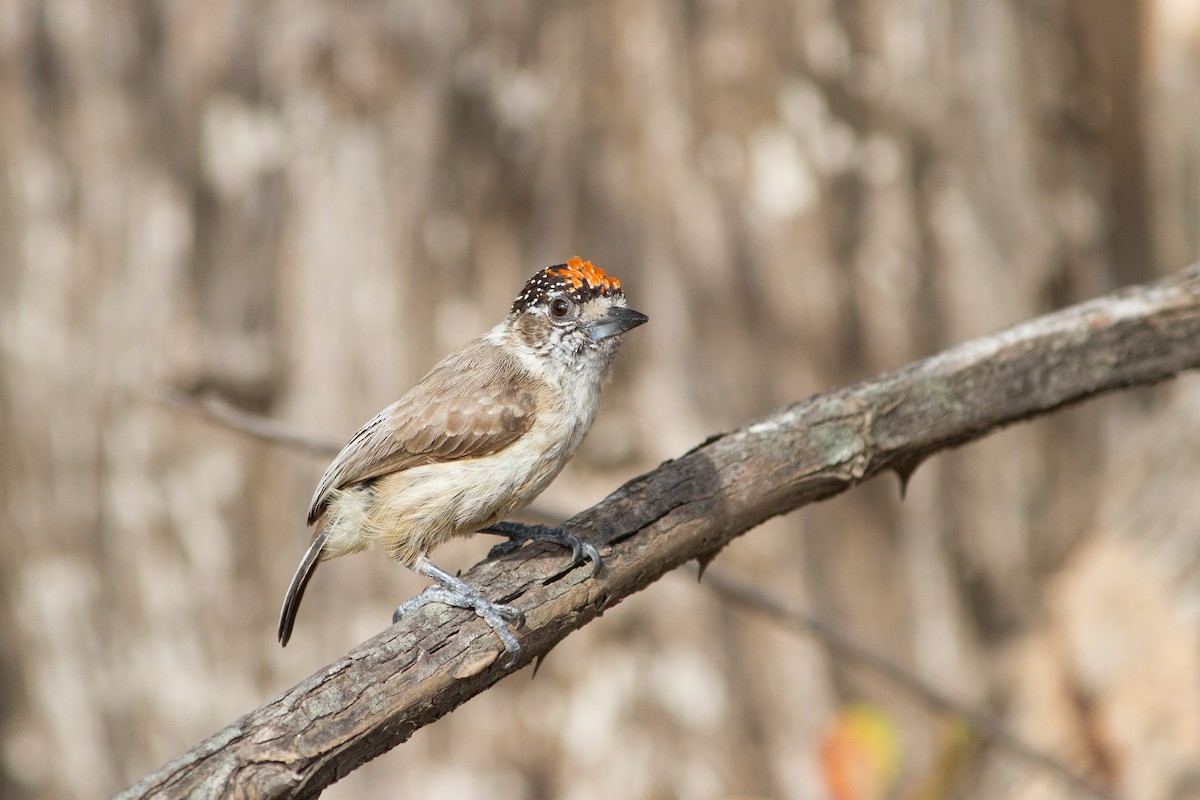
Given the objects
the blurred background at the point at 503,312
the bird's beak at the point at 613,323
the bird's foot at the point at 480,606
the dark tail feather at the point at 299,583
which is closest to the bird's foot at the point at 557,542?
the bird's foot at the point at 480,606

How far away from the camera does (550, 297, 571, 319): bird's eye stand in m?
3.98

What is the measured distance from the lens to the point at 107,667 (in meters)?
6.73

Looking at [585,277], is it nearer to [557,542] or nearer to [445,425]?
[445,425]

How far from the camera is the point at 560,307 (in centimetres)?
400

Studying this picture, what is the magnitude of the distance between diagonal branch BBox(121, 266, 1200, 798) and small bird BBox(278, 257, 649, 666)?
264 millimetres

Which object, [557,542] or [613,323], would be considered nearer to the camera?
[557,542]

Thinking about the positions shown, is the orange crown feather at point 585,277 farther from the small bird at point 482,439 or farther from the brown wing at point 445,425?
the brown wing at point 445,425

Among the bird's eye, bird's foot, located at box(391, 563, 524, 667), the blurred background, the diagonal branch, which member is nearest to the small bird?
the bird's eye


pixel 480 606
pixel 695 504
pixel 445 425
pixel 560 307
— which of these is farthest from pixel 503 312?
pixel 480 606

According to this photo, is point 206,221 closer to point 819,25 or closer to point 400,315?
point 400,315

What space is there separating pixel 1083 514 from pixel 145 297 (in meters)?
6.06

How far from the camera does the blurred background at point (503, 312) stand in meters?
6.28

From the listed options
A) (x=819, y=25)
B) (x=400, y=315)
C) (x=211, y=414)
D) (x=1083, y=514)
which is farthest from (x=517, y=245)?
(x=1083, y=514)

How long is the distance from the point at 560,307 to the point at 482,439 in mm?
637
